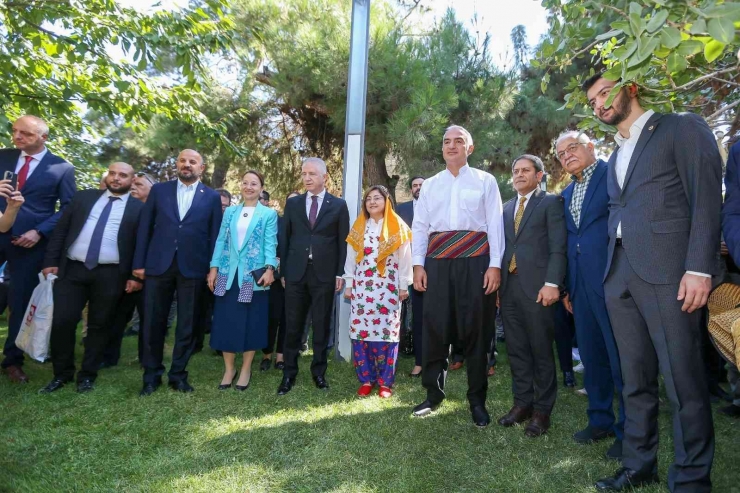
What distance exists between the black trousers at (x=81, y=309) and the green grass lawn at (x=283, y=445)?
0.24 meters

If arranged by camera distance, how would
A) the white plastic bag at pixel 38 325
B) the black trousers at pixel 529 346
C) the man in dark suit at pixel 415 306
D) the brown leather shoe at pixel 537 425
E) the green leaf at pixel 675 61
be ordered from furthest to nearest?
the man in dark suit at pixel 415 306, the white plastic bag at pixel 38 325, the black trousers at pixel 529 346, the brown leather shoe at pixel 537 425, the green leaf at pixel 675 61

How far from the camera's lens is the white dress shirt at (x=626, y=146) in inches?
99.5

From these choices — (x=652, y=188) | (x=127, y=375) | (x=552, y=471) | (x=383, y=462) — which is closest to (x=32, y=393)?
(x=127, y=375)

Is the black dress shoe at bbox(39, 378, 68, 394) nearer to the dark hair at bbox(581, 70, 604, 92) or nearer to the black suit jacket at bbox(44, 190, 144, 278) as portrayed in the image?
the black suit jacket at bbox(44, 190, 144, 278)

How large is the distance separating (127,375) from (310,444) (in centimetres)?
244

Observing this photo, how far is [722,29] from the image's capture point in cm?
135

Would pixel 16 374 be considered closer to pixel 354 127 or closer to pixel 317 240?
pixel 317 240

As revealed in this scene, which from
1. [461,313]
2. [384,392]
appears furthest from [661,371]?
[384,392]

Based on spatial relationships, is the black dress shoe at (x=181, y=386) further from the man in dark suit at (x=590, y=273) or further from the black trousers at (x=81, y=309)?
the man in dark suit at (x=590, y=273)

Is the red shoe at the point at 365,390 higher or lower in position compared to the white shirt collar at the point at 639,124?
lower

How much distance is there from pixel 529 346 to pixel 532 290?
0.43 meters

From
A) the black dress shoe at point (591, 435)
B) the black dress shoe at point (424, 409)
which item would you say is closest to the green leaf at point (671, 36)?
the black dress shoe at point (591, 435)

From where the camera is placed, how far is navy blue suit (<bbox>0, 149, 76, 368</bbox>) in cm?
430

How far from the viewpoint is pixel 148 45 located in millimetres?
4895
